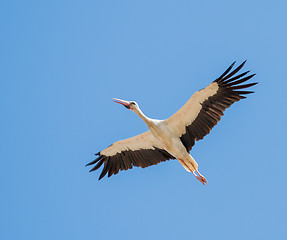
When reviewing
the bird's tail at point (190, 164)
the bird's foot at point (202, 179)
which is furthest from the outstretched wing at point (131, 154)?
the bird's foot at point (202, 179)

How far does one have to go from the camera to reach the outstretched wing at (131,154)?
1753cm

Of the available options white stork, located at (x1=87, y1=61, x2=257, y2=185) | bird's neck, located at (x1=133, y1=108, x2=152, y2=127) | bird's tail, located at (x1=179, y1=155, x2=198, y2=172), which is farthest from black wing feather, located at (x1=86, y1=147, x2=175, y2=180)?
bird's neck, located at (x1=133, y1=108, x2=152, y2=127)

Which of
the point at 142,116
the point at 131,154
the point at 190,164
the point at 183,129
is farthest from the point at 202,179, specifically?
the point at 142,116

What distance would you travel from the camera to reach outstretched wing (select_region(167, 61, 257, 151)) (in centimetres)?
1598

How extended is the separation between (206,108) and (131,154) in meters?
2.92

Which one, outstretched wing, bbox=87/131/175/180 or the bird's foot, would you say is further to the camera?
outstretched wing, bbox=87/131/175/180

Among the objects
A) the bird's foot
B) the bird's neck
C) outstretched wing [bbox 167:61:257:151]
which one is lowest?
the bird's foot

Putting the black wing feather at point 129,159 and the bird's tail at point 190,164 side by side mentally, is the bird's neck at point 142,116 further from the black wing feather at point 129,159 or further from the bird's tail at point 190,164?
the bird's tail at point 190,164

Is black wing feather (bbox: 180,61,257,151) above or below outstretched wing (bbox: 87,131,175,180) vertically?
below

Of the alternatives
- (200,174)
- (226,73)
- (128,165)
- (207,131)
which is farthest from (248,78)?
(128,165)

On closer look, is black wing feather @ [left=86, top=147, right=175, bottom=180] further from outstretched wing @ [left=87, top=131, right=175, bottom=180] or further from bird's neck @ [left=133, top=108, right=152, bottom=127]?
bird's neck @ [left=133, top=108, right=152, bottom=127]

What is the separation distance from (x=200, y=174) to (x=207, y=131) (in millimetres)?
1358

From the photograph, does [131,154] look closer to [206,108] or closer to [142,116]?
[142,116]

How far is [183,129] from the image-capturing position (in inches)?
666
